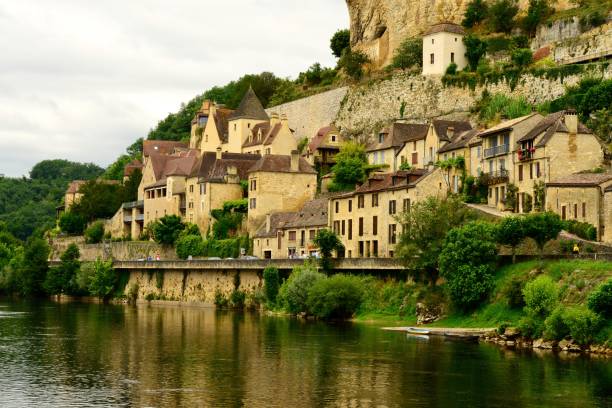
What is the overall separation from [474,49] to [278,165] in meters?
20.2

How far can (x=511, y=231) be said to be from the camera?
61469 millimetres

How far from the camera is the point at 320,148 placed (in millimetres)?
104062

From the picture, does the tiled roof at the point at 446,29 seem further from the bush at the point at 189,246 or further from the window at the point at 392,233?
the bush at the point at 189,246

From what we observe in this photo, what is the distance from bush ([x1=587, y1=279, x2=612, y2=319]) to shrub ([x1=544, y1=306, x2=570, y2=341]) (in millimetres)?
1718

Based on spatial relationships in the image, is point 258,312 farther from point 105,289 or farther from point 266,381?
point 266,381

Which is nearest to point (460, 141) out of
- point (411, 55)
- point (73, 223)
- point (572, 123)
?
point (572, 123)

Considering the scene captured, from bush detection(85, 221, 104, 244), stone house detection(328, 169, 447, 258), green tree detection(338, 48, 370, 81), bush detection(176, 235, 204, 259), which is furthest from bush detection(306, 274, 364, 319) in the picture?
bush detection(85, 221, 104, 244)

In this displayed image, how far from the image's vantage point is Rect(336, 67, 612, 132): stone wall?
8825 centimetres

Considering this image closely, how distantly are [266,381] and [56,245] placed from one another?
78.0m

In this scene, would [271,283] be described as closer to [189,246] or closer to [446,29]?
[189,246]

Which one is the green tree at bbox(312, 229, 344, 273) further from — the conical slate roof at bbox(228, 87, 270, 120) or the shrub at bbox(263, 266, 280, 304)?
the conical slate roof at bbox(228, 87, 270, 120)

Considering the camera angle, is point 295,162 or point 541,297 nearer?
point 541,297

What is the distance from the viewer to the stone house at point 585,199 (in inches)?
2571

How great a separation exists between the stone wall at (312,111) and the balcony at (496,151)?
34.4 meters
